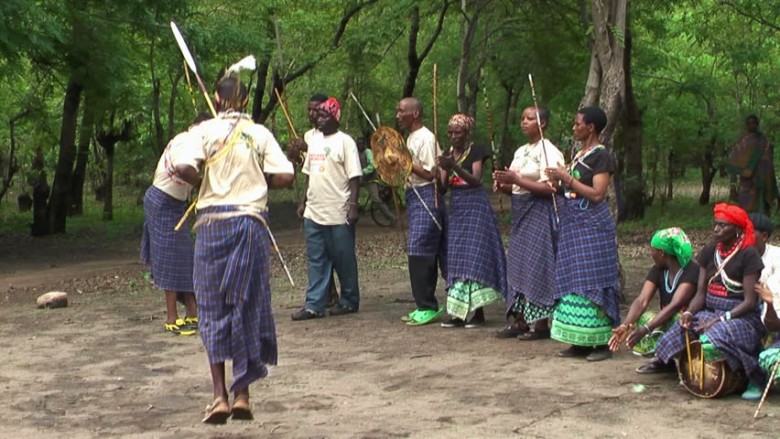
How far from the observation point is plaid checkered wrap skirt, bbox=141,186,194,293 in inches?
357

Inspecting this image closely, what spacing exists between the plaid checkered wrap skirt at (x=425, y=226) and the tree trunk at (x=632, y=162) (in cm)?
1213

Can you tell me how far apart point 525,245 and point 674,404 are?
7.47 ft

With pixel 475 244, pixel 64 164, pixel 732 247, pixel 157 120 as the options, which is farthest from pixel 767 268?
pixel 157 120

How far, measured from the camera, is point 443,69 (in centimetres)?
2705

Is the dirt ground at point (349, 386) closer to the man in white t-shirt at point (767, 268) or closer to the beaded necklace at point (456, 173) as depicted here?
the man in white t-shirt at point (767, 268)

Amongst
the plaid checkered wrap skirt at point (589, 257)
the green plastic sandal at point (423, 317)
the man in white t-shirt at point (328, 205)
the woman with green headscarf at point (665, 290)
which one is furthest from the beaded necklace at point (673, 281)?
the man in white t-shirt at point (328, 205)

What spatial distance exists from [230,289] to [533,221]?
3177mm

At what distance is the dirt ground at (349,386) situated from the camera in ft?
19.6

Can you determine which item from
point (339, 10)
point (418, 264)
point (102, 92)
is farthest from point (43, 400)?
point (339, 10)

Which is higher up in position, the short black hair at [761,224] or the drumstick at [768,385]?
the short black hair at [761,224]

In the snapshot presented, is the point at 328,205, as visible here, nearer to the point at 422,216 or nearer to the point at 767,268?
the point at 422,216

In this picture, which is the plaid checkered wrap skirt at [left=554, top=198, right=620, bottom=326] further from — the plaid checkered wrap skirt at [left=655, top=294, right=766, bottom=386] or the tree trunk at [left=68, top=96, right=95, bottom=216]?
the tree trunk at [left=68, top=96, right=95, bottom=216]

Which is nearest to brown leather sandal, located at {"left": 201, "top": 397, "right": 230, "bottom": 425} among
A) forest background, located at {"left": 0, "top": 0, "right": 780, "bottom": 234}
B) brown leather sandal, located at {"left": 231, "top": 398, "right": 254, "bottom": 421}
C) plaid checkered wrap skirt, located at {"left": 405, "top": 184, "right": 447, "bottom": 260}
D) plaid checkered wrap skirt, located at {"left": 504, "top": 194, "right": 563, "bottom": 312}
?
brown leather sandal, located at {"left": 231, "top": 398, "right": 254, "bottom": 421}

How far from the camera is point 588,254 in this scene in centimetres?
773
